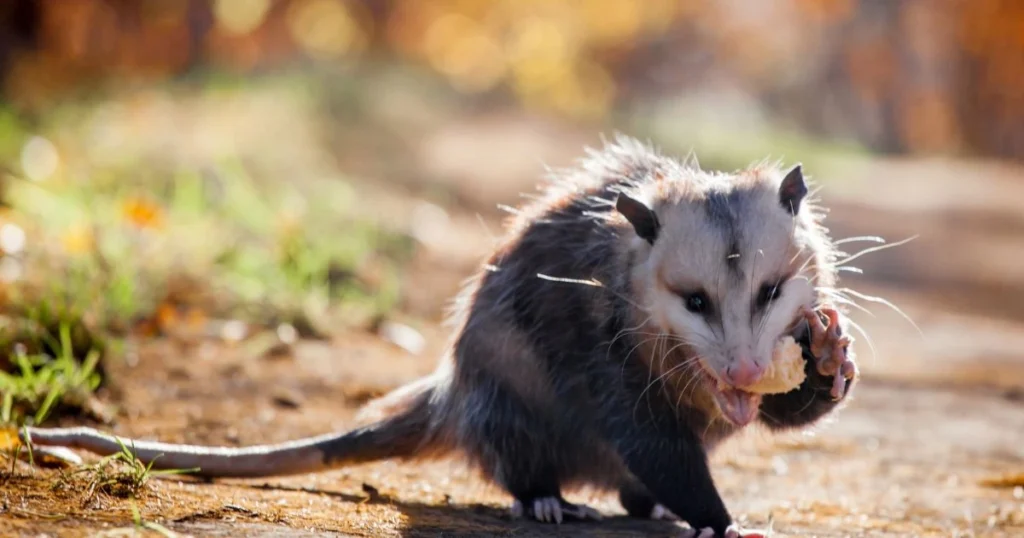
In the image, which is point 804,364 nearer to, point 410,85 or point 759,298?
point 759,298

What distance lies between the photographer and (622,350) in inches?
103

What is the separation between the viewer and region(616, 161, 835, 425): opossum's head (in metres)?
2.29

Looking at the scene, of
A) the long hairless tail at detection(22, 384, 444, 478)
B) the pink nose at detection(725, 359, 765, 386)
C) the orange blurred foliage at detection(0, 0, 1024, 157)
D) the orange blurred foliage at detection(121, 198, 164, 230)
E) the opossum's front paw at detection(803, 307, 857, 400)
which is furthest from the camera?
the orange blurred foliage at detection(0, 0, 1024, 157)

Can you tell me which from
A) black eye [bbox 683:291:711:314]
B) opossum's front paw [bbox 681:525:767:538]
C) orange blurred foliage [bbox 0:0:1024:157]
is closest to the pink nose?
black eye [bbox 683:291:711:314]

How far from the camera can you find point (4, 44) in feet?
30.3

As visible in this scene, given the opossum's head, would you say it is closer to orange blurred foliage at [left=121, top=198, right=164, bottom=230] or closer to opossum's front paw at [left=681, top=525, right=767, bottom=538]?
opossum's front paw at [left=681, top=525, right=767, bottom=538]

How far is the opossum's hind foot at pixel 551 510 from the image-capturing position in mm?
2707

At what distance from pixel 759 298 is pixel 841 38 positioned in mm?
15104

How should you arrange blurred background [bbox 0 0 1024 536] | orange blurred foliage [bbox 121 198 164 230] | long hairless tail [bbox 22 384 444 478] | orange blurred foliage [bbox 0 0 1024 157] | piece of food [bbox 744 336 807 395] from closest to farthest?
piece of food [bbox 744 336 807 395] → long hairless tail [bbox 22 384 444 478] → blurred background [bbox 0 0 1024 536] → orange blurred foliage [bbox 121 198 164 230] → orange blurred foliage [bbox 0 0 1024 157]

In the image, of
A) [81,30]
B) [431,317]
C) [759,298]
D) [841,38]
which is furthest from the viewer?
[841,38]

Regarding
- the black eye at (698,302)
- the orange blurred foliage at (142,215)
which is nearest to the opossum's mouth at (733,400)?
the black eye at (698,302)

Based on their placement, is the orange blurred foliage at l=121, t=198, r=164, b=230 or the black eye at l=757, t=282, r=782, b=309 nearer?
the black eye at l=757, t=282, r=782, b=309

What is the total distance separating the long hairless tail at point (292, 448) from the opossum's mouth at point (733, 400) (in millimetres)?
751

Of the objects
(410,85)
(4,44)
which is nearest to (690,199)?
(4,44)
